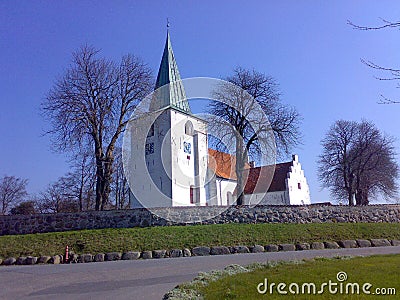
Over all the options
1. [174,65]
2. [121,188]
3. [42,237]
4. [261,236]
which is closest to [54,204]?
[121,188]

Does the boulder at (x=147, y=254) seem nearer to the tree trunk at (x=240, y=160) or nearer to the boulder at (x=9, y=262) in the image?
the boulder at (x=9, y=262)

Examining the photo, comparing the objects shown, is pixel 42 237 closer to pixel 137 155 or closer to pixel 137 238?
pixel 137 238

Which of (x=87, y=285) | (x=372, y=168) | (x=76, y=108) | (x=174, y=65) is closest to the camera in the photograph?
(x=87, y=285)

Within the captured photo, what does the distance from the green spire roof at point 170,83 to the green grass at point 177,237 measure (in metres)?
27.1

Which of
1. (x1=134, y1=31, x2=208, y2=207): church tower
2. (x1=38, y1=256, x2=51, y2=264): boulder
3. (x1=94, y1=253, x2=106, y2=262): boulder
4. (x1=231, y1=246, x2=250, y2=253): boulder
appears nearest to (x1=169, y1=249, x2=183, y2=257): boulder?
(x1=231, y1=246, x2=250, y2=253): boulder

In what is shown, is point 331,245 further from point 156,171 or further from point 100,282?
point 156,171

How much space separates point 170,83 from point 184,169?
10.9 m

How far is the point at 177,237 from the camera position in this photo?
1844 cm

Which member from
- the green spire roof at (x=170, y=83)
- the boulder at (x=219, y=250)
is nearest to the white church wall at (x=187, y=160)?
the green spire roof at (x=170, y=83)

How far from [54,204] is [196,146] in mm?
20458

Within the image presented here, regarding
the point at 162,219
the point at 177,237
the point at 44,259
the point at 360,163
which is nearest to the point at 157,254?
the point at 177,237

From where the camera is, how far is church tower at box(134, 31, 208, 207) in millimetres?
44297

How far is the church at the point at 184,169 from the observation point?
4369 centimetres

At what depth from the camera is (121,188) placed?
4784 cm
